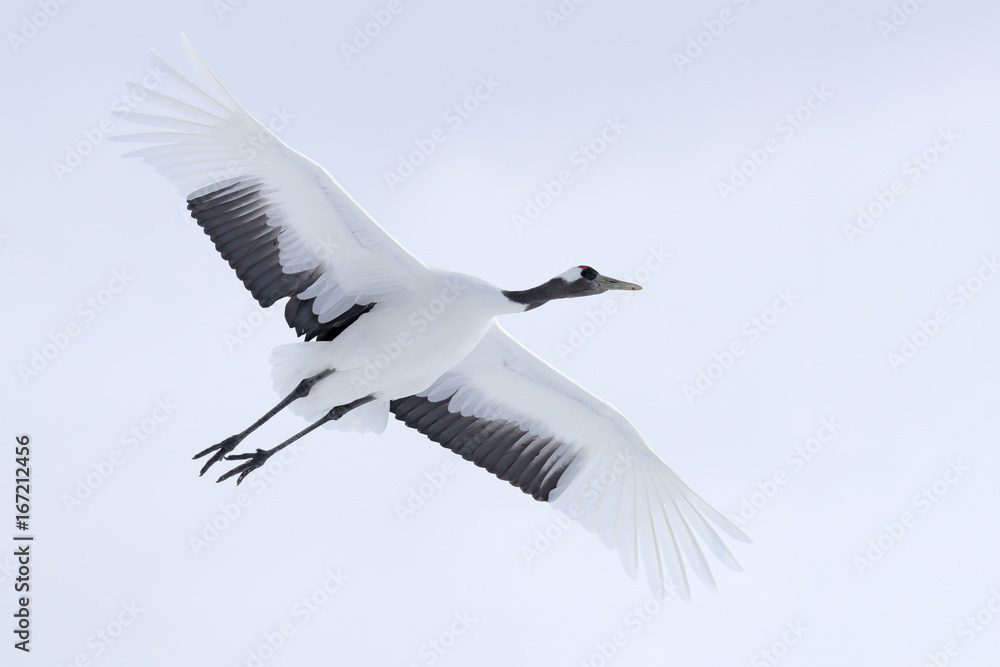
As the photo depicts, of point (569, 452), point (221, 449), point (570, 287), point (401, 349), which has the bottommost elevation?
point (221, 449)

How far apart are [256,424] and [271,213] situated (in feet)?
7.98

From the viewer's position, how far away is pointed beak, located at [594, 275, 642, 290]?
1352cm

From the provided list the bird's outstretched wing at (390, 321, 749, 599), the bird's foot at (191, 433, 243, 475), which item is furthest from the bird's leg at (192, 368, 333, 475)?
the bird's outstretched wing at (390, 321, 749, 599)

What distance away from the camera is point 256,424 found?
44.6 feet

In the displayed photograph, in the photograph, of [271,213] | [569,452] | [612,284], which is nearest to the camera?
[271,213]

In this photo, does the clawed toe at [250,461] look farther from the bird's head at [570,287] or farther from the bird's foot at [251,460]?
the bird's head at [570,287]

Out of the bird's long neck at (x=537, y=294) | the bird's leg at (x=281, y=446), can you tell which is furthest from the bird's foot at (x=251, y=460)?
the bird's long neck at (x=537, y=294)

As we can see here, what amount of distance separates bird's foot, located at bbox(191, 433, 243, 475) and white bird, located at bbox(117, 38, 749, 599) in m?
0.02

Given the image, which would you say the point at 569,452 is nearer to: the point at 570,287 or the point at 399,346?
the point at 570,287

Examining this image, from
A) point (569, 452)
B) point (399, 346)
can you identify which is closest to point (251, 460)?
point (399, 346)

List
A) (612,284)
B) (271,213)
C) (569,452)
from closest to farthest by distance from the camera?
(271,213)
(612,284)
(569,452)

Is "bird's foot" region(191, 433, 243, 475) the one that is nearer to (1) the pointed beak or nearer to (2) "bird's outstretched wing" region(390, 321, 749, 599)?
(2) "bird's outstretched wing" region(390, 321, 749, 599)

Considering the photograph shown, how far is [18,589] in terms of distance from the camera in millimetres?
13781

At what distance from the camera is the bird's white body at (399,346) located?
42.8 ft
